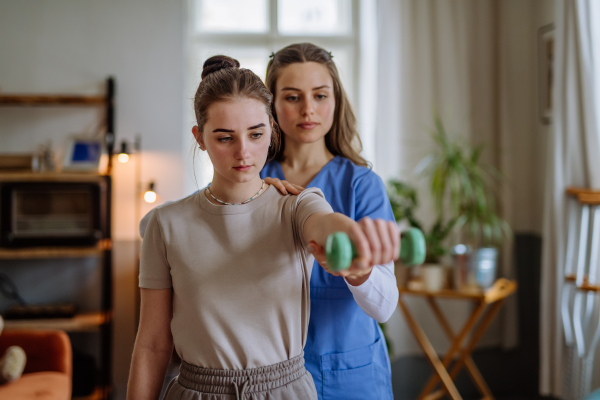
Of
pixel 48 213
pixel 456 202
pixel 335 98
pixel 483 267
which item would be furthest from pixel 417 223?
pixel 48 213

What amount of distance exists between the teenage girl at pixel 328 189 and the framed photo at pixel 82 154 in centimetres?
208

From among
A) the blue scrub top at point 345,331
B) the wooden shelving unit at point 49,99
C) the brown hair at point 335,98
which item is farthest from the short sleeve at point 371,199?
the wooden shelving unit at point 49,99

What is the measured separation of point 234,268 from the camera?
31.8 inches

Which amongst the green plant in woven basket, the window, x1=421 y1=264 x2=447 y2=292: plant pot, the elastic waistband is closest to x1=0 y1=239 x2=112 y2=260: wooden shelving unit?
the window

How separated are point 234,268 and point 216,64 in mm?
373

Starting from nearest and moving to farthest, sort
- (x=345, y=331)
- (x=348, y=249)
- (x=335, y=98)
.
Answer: (x=348, y=249) < (x=345, y=331) < (x=335, y=98)

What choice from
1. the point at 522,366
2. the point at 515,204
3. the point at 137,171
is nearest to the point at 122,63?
the point at 137,171

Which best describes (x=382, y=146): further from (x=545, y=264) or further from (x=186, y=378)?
(x=186, y=378)

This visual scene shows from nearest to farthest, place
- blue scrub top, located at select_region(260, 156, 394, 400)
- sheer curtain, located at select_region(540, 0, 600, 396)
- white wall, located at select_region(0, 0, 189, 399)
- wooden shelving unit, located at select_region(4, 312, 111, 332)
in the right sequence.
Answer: blue scrub top, located at select_region(260, 156, 394, 400)
sheer curtain, located at select_region(540, 0, 600, 396)
wooden shelving unit, located at select_region(4, 312, 111, 332)
white wall, located at select_region(0, 0, 189, 399)

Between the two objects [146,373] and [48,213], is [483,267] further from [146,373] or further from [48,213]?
[48,213]

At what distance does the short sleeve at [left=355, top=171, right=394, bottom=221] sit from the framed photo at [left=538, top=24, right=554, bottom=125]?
2.11 metres

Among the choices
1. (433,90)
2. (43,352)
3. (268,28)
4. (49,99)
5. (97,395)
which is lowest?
(97,395)

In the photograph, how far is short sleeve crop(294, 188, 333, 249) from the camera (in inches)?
30.8

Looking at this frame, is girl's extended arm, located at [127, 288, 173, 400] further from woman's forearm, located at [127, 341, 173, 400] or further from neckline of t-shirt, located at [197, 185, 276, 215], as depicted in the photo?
neckline of t-shirt, located at [197, 185, 276, 215]
